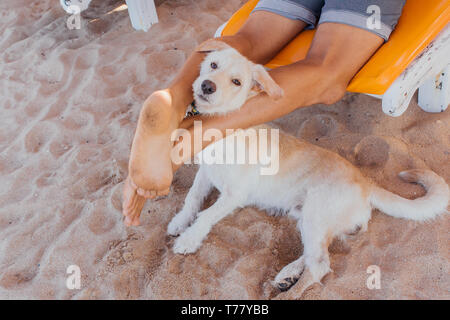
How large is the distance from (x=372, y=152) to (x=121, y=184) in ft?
5.51

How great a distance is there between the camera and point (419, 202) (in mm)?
1965

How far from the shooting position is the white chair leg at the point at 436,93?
2.46 m

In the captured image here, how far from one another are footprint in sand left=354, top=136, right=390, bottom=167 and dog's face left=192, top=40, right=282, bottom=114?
0.99 meters

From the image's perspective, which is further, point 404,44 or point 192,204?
point 192,204

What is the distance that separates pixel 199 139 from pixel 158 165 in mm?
264

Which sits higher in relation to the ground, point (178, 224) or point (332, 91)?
point (332, 91)

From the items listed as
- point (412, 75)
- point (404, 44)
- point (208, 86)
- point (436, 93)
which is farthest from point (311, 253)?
point (436, 93)

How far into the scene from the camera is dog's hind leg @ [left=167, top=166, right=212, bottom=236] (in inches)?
82.8

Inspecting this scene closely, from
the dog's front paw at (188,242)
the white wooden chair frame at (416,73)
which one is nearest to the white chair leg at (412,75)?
the white wooden chair frame at (416,73)

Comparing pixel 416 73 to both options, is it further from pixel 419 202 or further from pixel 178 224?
pixel 178 224

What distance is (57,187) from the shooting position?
7.53 feet

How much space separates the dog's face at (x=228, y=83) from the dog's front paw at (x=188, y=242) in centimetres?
68
